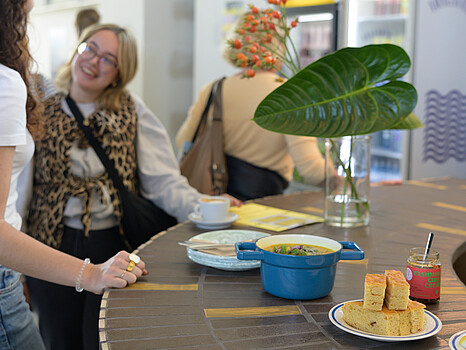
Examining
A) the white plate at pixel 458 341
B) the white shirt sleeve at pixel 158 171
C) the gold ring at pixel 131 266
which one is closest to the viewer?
the white plate at pixel 458 341

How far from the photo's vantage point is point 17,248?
3.62 ft

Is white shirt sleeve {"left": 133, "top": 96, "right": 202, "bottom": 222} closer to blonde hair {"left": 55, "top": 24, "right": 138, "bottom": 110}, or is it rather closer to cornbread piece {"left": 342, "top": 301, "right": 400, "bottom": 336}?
blonde hair {"left": 55, "top": 24, "right": 138, "bottom": 110}

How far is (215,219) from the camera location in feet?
5.41

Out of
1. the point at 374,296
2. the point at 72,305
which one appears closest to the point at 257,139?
the point at 72,305

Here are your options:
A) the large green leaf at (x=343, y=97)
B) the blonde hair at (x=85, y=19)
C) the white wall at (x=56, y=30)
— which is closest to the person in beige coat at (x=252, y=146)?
the large green leaf at (x=343, y=97)

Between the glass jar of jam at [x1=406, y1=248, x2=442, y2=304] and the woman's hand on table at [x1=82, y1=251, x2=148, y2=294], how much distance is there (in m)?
0.57

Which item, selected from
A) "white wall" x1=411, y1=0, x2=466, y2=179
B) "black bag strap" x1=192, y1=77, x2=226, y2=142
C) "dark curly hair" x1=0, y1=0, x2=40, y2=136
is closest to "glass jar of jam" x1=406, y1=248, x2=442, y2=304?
"dark curly hair" x1=0, y1=0, x2=40, y2=136

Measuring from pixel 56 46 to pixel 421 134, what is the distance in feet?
13.6

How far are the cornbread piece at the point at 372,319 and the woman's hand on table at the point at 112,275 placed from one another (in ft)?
1.54

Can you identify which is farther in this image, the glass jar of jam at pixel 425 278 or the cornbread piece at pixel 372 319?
the glass jar of jam at pixel 425 278

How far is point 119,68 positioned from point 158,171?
0.45 metres

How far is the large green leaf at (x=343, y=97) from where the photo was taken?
1.33 meters

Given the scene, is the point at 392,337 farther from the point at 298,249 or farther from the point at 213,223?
the point at 213,223

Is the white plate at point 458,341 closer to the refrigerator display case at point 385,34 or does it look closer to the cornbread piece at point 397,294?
the cornbread piece at point 397,294
